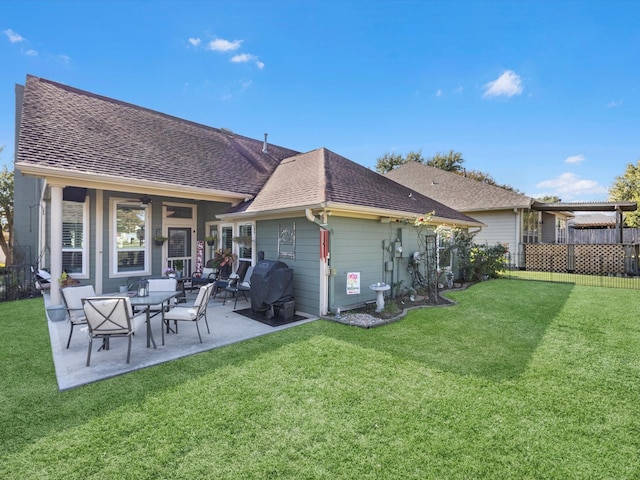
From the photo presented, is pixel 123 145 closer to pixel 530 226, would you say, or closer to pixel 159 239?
pixel 159 239

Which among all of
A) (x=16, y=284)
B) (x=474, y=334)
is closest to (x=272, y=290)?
(x=474, y=334)

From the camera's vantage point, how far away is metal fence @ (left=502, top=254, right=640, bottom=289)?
12.1 m

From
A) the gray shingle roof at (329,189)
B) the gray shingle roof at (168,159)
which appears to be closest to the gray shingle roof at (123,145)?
the gray shingle roof at (168,159)

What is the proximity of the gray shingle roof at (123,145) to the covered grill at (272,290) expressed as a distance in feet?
11.4

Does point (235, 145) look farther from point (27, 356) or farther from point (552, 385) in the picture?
point (552, 385)

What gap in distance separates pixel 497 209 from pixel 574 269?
4321mm

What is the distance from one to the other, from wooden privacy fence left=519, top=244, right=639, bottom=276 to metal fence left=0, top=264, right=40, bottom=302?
19.8 metres

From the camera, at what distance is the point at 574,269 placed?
14.1 m

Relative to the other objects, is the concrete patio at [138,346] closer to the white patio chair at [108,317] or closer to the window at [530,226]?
the white patio chair at [108,317]

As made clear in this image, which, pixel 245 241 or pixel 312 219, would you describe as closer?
pixel 312 219

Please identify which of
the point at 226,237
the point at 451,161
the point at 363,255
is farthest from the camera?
the point at 451,161

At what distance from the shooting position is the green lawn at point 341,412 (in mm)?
2303

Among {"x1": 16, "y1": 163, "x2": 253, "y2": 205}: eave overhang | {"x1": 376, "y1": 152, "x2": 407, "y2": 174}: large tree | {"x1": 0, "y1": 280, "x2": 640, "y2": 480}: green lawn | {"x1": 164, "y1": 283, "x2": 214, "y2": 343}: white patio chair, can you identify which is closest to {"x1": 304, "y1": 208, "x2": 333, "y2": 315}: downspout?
{"x1": 0, "y1": 280, "x2": 640, "y2": 480}: green lawn

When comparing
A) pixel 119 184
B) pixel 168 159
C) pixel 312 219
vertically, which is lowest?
pixel 312 219
